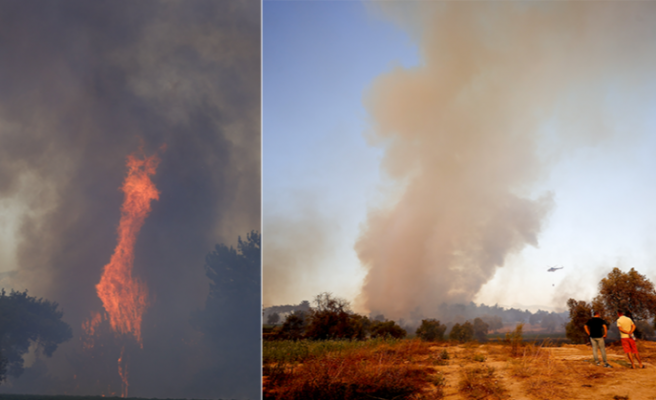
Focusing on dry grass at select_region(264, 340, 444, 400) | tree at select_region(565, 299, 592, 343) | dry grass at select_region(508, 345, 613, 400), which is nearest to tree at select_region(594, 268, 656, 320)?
tree at select_region(565, 299, 592, 343)

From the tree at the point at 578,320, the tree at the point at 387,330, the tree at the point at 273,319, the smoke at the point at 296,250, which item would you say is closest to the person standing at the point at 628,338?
the tree at the point at 578,320

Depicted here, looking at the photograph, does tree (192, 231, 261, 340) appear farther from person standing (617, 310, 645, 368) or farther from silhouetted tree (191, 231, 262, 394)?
person standing (617, 310, 645, 368)

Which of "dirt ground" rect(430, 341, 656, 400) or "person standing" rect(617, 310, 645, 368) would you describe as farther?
"person standing" rect(617, 310, 645, 368)

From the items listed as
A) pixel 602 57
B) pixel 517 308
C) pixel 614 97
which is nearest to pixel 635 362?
pixel 517 308

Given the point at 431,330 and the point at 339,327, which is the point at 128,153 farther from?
the point at 431,330

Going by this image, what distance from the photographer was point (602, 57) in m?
5.36

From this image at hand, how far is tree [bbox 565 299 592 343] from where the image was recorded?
487 cm

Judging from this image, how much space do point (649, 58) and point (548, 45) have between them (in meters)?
1.31

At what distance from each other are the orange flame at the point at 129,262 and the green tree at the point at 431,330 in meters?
3.61

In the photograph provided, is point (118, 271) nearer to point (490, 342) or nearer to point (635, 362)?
point (490, 342)

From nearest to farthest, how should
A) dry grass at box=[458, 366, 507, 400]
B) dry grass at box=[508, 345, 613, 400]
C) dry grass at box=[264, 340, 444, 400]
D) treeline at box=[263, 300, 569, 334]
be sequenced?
dry grass at box=[508, 345, 613, 400] < dry grass at box=[458, 366, 507, 400] < dry grass at box=[264, 340, 444, 400] < treeline at box=[263, 300, 569, 334]

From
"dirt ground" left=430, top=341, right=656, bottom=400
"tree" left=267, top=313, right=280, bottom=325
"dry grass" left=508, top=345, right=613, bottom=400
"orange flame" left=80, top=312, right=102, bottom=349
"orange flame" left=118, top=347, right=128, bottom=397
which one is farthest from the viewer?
"tree" left=267, top=313, right=280, bottom=325

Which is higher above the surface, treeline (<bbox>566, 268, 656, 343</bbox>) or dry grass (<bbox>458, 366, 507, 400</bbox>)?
treeline (<bbox>566, 268, 656, 343</bbox>)

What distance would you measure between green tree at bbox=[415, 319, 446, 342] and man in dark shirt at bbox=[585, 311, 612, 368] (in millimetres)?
1632
